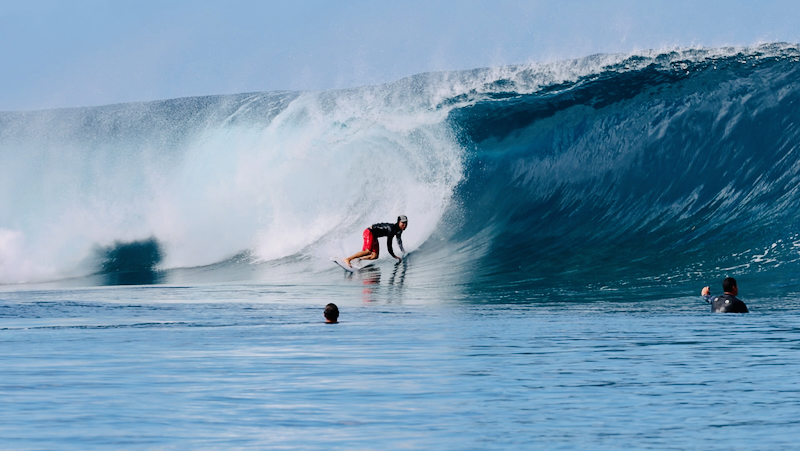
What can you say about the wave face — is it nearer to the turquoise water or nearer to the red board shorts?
the red board shorts

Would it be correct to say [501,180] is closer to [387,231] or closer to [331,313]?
[387,231]

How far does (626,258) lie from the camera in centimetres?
1277

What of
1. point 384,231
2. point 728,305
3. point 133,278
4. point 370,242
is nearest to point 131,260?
point 133,278

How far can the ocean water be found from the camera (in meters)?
4.17

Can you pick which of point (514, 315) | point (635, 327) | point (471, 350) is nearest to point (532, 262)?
point (514, 315)

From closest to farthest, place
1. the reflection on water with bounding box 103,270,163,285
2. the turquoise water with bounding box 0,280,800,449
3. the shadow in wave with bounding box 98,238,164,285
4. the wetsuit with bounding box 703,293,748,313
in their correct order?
the turquoise water with bounding box 0,280,800,449 → the wetsuit with bounding box 703,293,748,313 → the reflection on water with bounding box 103,270,163,285 → the shadow in wave with bounding box 98,238,164,285

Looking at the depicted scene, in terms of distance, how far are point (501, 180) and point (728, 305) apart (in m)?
8.80

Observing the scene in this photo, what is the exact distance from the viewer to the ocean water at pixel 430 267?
4172 mm

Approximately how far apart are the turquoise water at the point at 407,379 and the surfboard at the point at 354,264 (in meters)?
4.80

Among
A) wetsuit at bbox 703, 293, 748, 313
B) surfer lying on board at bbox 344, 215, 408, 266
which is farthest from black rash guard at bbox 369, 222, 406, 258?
wetsuit at bbox 703, 293, 748, 313

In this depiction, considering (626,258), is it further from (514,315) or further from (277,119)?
(277,119)

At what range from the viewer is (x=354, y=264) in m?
14.4

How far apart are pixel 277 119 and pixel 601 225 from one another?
28.3 feet

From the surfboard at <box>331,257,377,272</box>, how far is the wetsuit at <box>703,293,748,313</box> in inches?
250
